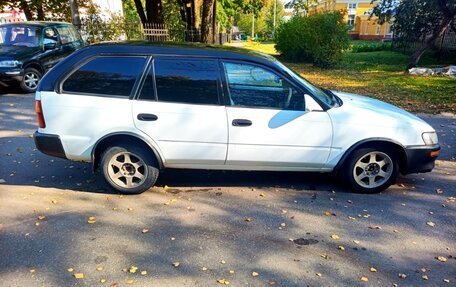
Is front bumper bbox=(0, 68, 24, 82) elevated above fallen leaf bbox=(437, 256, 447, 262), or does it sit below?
above

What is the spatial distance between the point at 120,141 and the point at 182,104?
874 millimetres

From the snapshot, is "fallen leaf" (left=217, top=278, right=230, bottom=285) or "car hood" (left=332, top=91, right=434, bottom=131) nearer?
"fallen leaf" (left=217, top=278, right=230, bottom=285)

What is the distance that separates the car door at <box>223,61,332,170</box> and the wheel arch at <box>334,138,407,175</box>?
25 cm

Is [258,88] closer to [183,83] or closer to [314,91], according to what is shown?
[314,91]

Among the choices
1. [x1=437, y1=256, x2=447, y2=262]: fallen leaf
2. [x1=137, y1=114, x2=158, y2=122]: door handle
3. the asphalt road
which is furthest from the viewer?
[x1=137, y1=114, x2=158, y2=122]: door handle

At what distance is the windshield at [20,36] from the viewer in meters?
10.7

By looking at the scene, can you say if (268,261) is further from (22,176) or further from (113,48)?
(22,176)

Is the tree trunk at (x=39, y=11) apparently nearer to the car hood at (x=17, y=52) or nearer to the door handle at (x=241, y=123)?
the car hood at (x=17, y=52)

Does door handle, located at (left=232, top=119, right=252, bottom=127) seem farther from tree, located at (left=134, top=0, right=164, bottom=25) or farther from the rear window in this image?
tree, located at (left=134, top=0, right=164, bottom=25)

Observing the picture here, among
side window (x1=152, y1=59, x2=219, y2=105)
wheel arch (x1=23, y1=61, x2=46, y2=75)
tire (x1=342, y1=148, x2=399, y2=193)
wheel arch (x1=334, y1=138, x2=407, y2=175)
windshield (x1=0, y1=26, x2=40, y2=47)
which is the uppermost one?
windshield (x1=0, y1=26, x2=40, y2=47)

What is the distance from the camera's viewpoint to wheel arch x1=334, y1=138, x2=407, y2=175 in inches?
172

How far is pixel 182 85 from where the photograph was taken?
4.28m

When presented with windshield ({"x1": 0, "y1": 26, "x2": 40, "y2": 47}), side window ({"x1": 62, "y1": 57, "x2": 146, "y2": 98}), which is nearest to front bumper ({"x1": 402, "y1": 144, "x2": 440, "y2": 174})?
side window ({"x1": 62, "y1": 57, "x2": 146, "y2": 98})

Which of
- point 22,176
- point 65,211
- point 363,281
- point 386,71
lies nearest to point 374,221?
point 363,281
